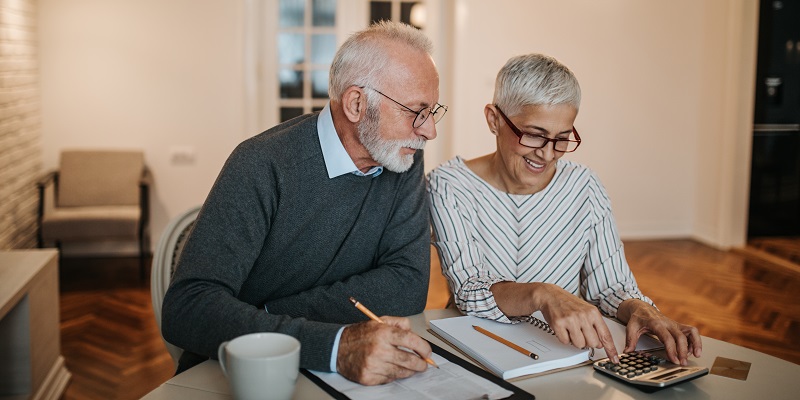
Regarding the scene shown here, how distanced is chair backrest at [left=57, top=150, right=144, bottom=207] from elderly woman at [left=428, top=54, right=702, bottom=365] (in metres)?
3.86

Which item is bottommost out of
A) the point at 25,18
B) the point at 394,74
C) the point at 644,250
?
the point at 644,250

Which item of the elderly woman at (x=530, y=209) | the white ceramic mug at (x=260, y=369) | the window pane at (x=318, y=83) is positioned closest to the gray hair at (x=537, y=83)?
the elderly woman at (x=530, y=209)

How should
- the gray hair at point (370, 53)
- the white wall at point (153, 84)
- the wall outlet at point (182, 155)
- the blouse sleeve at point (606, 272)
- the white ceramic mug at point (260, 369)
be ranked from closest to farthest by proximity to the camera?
the white ceramic mug at point (260, 369) < the gray hair at point (370, 53) < the blouse sleeve at point (606, 272) < the white wall at point (153, 84) < the wall outlet at point (182, 155)

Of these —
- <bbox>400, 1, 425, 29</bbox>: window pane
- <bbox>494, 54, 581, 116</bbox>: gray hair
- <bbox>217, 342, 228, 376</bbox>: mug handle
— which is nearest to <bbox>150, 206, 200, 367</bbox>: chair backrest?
<bbox>217, 342, 228, 376</bbox>: mug handle

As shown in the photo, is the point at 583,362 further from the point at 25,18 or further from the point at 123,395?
the point at 25,18

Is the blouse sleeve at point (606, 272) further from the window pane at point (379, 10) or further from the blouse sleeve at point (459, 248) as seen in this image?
the window pane at point (379, 10)

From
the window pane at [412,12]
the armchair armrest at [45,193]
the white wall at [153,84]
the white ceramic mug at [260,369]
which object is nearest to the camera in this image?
the white ceramic mug at [260,369]

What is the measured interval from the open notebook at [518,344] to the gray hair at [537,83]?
0.55 meters

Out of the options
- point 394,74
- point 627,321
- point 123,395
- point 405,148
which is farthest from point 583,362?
point 123,395

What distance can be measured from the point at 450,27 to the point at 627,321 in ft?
16.4

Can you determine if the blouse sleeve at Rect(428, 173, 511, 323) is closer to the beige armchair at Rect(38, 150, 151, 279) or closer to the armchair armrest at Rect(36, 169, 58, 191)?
the beige armchair at Rect(38, 150, 151, 279)

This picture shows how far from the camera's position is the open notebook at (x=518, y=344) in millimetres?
1257

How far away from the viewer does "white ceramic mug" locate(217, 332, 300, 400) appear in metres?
0.99

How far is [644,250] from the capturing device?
19.6ft
